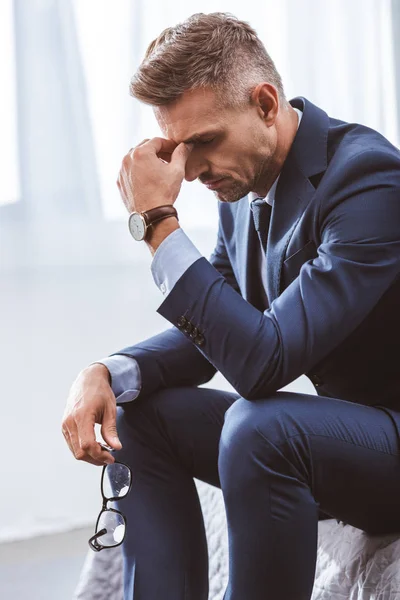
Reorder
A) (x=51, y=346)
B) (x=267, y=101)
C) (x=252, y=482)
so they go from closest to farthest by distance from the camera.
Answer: (x=252, y=482) → (x=267, y=101) → (x=51, y=346)

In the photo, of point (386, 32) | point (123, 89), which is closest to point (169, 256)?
point (123, 89)

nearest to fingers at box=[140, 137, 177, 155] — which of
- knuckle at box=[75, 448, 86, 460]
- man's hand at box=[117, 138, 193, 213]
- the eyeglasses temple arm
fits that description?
man's hand at box=[117, 138, 193, 213]

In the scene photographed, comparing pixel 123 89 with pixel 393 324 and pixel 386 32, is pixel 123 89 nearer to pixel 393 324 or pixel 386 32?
pixel 386 32

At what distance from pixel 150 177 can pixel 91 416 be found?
0.35m

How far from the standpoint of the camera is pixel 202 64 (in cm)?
116

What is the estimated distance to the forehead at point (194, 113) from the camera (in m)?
1.17

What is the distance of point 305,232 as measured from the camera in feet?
3.80

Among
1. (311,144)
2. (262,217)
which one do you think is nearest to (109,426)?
(262,217)

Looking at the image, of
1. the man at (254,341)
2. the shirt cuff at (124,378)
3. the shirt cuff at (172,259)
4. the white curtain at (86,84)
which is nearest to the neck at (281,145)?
the man at (254,341)

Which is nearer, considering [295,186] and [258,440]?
[258,440]

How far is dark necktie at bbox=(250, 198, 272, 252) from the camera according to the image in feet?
4.17

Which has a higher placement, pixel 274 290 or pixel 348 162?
pixel 348 162

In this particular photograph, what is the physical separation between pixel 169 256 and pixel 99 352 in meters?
1.18

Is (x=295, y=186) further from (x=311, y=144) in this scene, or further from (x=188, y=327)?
(x=188, y=327)
